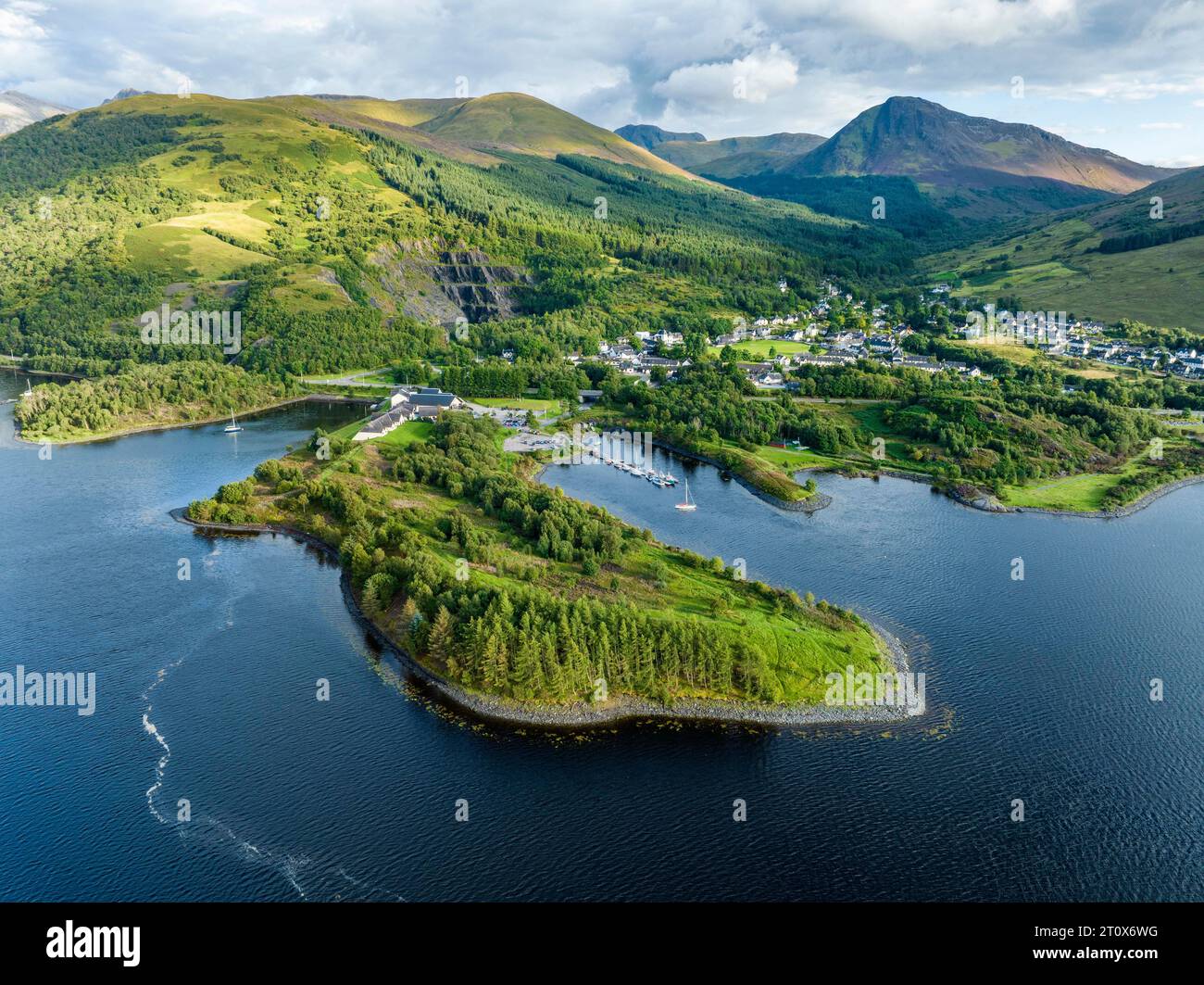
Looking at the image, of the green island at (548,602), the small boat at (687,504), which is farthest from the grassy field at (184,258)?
the small boat at (687,504)

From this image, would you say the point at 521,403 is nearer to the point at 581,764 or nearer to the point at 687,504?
the point at 687,504

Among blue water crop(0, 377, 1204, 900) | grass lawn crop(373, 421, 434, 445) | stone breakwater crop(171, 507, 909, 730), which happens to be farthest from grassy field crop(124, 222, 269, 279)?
stone breakwater crop(171, 507, 909, 730)

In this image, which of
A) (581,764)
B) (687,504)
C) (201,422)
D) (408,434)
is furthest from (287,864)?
(201,422)

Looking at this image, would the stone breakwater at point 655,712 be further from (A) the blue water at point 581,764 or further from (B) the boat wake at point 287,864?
(B) the boat wake at point 287,864

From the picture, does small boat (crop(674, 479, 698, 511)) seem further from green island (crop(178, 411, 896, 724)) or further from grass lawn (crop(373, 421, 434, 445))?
grass lawn (crop(373, 421, 434, 445))

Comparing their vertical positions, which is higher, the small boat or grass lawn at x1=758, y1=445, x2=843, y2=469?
grass lawn at x1=758, y1=445, x2=843, y2=469
